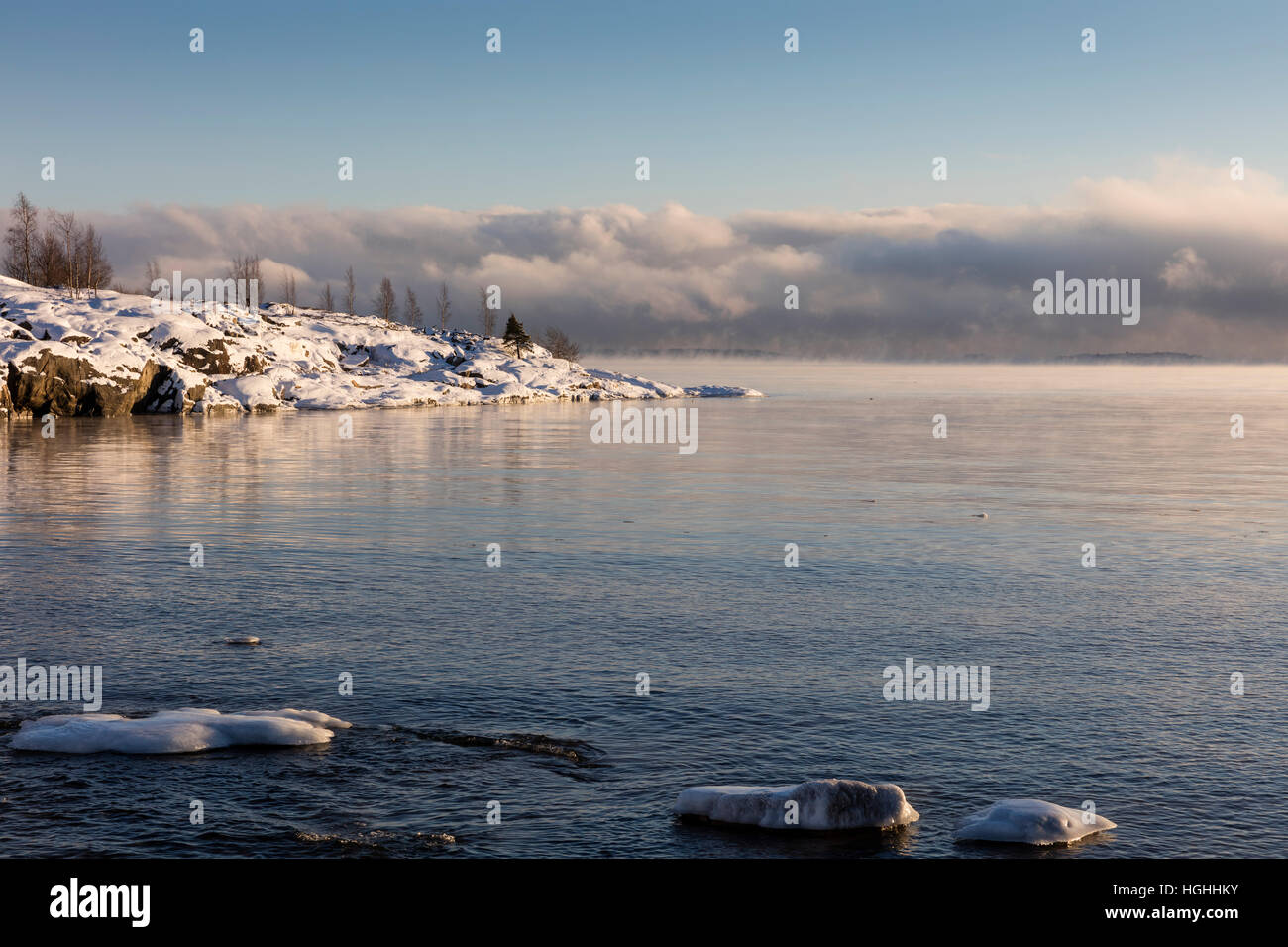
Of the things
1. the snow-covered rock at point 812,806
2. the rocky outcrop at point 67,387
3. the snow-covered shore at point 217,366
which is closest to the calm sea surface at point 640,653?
the snow-covered rock at point 812,806

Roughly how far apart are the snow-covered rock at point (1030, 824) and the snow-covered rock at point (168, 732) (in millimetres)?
7639

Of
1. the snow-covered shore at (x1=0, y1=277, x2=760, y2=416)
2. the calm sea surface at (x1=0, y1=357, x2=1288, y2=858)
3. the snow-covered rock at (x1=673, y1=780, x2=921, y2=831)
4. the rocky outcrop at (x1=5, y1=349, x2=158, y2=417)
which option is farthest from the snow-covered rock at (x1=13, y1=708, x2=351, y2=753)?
the rocky outcrop at (x1=5, y1=349, x2=158, y2=417)

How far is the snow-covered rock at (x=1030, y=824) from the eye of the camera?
36.1 feet

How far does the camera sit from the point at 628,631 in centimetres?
1997

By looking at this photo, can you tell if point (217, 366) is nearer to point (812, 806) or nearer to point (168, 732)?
point (168, 732)

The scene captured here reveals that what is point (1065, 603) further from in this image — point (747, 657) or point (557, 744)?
point (557, 744)

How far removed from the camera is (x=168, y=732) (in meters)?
14.0

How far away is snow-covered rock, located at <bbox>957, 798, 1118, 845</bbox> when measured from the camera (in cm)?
1102

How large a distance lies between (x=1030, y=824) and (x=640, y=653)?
27.1ft

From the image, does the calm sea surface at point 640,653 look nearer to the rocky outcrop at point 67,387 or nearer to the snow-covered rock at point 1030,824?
the snow-covered rock at point 1030,824

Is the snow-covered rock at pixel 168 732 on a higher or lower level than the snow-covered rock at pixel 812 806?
higher
